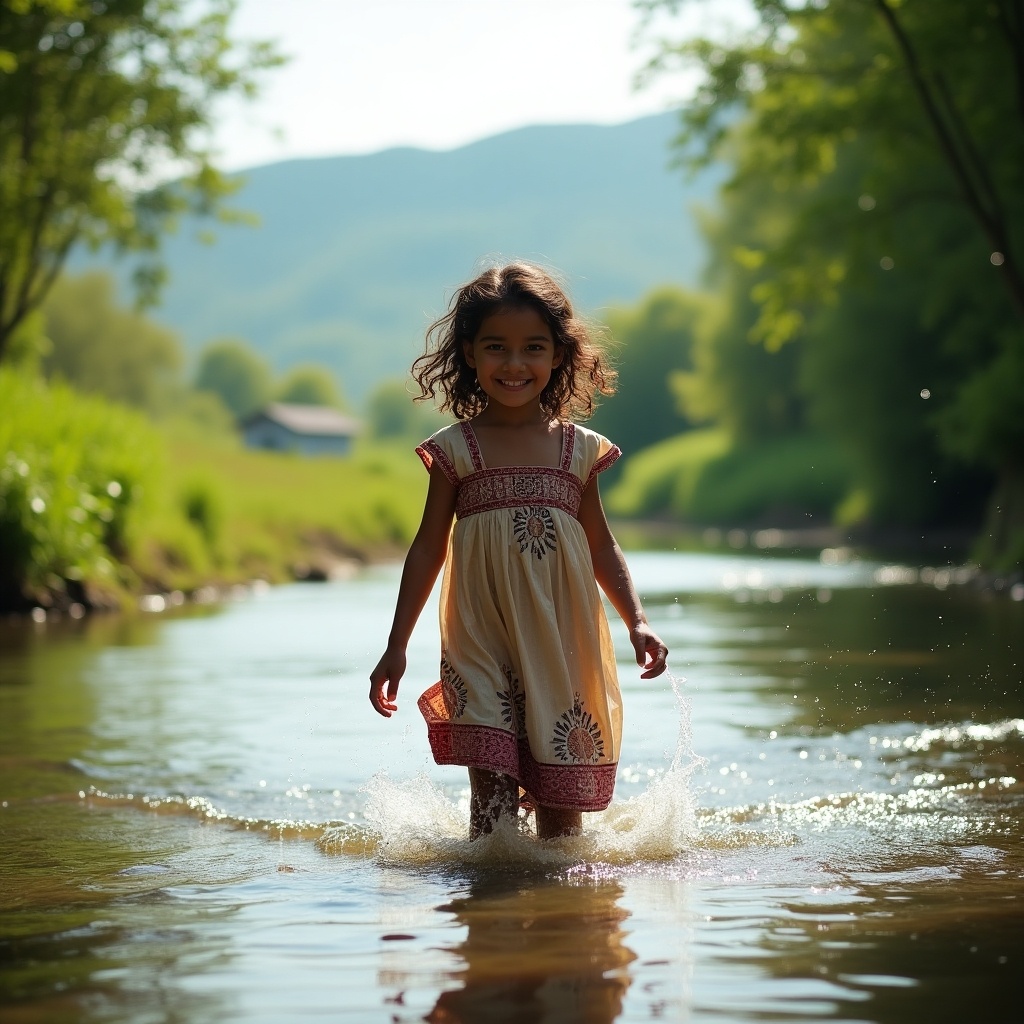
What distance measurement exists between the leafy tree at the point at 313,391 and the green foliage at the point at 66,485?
177 metres

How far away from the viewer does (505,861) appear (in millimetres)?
4617

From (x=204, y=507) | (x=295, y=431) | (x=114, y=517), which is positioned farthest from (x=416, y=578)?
(x=295, y=431)

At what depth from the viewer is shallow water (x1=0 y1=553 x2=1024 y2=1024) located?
323cm

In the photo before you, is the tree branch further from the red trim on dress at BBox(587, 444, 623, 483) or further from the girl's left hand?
the girl's left hand

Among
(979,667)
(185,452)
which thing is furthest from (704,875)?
(185,452)

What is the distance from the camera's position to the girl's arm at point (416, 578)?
4723mm

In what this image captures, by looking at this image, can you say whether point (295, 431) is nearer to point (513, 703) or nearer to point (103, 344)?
point (103, 344)

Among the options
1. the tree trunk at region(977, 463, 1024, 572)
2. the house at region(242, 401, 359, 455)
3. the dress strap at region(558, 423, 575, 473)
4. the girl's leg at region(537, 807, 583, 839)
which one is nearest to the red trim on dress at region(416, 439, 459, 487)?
the dress strap at region(558, 423, 575, 473)

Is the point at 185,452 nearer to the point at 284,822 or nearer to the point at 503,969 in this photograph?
the point at 284,822

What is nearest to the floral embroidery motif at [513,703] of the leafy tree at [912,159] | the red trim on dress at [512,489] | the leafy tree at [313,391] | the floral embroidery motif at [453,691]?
the floral embroidery motif at [453,691]

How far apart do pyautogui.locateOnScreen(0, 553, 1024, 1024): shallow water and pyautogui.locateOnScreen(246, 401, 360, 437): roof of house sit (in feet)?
428

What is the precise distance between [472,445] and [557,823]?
1148mm

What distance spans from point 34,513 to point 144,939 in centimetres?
1193

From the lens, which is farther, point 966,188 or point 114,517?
point 114,517
